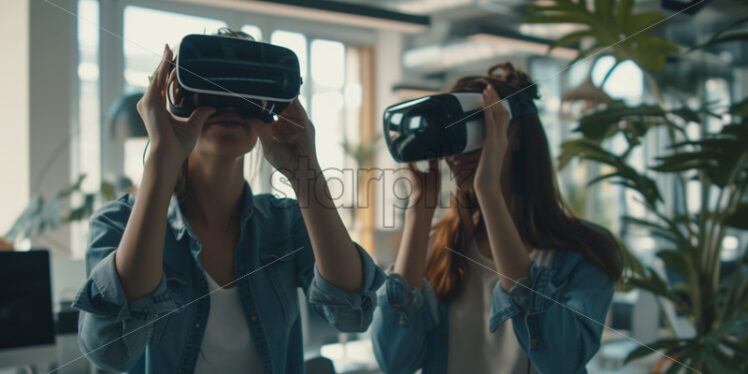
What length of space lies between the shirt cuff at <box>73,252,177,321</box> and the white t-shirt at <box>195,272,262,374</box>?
5 centimetres

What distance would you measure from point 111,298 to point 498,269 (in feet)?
1.06

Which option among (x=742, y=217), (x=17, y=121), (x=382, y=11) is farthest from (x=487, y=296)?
(x=17, y=121)

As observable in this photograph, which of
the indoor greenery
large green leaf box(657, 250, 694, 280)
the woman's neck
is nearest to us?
the woman's neck

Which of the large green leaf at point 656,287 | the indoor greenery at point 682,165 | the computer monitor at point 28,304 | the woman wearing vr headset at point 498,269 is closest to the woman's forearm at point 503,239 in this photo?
the woman wearing vr headset at point 498,269

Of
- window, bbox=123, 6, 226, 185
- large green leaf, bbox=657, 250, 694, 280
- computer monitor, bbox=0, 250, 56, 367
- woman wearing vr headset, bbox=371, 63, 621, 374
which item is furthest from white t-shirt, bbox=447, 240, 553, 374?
computer monitor, bbox=0, 250, 56, 367

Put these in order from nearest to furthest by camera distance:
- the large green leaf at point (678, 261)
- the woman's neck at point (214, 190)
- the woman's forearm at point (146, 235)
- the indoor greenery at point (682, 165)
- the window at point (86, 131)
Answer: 1. the woman's forearm at point (146, 235)
2. the woman's neck at point (214, 190)
3. the indoor greenery at point (682, 165)
4. the large green leaf at point (678, 261)
5. the window at point (86, 131)

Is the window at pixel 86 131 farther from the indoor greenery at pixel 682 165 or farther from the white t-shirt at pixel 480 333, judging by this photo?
the white t-shirt at pixel 480 333

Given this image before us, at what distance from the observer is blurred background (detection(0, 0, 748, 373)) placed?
1.93 ft

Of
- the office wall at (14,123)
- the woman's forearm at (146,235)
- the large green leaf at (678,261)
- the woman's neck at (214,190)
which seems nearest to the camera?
the woman's forearm at (146,235)

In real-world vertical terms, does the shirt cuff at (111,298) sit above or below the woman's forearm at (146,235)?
below

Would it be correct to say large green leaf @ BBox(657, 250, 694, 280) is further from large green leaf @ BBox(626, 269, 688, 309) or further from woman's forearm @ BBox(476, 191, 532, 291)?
woman's forearm @ BBox(476, 191, 532, 291)

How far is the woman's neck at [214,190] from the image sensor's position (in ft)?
1.65

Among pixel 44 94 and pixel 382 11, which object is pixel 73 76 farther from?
pixel 382 11

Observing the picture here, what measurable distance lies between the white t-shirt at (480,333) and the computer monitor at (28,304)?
689 mm
